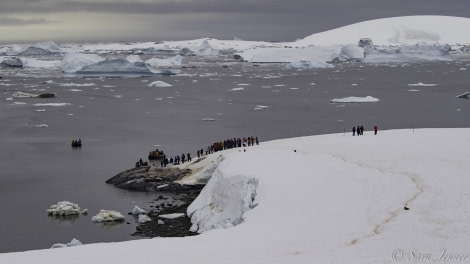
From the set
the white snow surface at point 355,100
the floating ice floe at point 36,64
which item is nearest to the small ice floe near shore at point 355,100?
the white snow surface at point 355,100

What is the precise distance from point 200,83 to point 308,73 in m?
30.6

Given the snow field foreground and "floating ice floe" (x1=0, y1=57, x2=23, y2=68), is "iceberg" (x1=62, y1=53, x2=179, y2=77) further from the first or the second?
the snow field foreground

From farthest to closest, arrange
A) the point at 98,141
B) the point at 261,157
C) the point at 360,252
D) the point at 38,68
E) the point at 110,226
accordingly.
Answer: the point at 38,68, the point at 98,141, the point at 261,157, the point at 110,226, the point at 360,252

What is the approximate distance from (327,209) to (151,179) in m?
13.7

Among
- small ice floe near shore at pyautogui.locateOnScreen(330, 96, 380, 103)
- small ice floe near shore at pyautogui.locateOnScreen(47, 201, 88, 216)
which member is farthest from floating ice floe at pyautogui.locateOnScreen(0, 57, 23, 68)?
small ice floe near shore at pyautogui.locateOnScreen(47, 201, 88, 216)

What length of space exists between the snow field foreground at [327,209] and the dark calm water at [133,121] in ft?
17.7

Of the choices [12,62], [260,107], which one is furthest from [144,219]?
[12,62]

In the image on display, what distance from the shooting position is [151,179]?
3161 centimetres

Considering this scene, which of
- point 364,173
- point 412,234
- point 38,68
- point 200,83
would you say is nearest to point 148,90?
point 200,83

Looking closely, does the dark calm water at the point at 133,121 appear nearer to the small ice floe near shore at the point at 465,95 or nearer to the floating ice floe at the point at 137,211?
the floating ice floe at the point at 137,211

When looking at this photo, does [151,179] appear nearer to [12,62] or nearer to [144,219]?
[144,219]

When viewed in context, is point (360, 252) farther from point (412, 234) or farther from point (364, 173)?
point (364, 173)

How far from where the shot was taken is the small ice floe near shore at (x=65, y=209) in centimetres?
2683

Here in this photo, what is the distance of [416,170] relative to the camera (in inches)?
909
